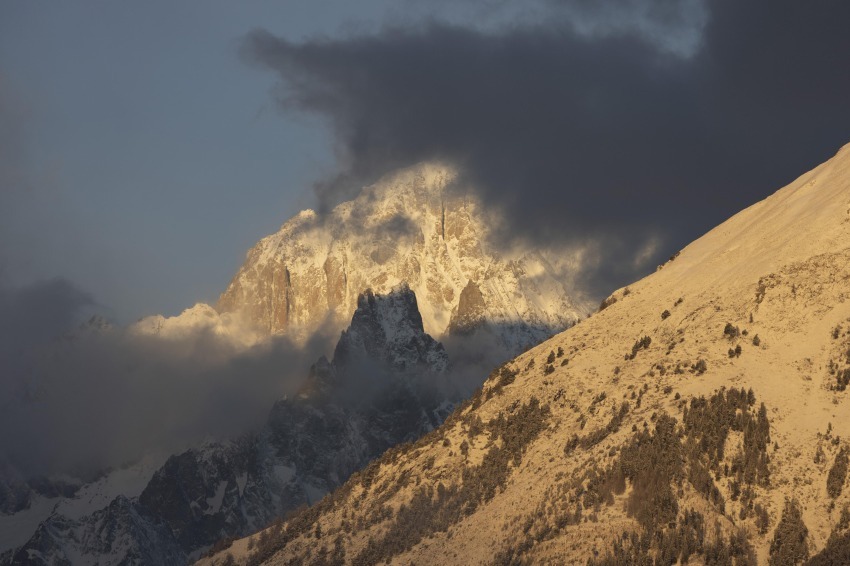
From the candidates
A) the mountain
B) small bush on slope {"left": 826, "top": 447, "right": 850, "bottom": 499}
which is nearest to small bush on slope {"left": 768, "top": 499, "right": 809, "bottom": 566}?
the mountain

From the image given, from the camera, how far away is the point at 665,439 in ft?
446

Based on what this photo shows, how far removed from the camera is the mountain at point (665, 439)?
413ft

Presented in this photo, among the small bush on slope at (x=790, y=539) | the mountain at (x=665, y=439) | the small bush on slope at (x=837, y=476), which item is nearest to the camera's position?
the small bush on slope at (x=790, y=539)

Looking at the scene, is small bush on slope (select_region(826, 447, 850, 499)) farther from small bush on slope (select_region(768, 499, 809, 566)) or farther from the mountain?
small bush on slope (select_region(768, 499, 809, 566))

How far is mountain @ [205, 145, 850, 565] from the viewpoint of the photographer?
126000 mm

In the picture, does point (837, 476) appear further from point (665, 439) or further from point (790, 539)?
point (665, 439)

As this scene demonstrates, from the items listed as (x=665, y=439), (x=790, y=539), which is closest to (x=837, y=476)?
(x=790, y=539)

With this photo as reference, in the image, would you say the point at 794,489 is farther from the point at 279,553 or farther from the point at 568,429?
the point at 279,553

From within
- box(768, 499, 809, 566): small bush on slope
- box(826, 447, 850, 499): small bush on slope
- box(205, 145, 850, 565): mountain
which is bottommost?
box(768, 499, 809, 566): small bush on slope

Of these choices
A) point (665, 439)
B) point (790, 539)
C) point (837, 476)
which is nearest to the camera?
point (790, 539)

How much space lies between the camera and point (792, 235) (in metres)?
153

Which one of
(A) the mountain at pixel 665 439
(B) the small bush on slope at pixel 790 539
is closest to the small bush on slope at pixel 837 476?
(A) the mountain at pixel 665 439

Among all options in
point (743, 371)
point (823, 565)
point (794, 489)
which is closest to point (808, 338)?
point (743, 371)

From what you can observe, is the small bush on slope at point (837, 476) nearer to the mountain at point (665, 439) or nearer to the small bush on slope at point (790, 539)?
the mountain at point (665, 439)
